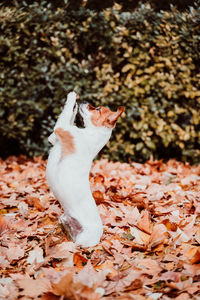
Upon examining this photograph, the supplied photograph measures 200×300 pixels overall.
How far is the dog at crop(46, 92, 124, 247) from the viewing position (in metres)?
1.77

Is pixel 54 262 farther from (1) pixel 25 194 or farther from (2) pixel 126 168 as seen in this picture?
(2) pixel 126 168

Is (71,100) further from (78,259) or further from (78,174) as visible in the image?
(78,259)

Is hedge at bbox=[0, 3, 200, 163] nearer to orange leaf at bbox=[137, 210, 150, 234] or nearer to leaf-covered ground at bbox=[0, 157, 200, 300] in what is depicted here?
leaf-covered ground at bbox=[0, 157, 200, 300]

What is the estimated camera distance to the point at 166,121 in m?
4.16

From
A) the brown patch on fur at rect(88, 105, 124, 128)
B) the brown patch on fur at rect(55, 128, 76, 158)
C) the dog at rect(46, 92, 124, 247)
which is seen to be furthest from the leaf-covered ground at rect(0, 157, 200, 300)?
the brown patch on fur at rect(88, 105, 124, 128)

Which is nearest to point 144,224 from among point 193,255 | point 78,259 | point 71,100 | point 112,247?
point 112,247

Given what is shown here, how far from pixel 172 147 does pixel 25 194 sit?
8.10 ft

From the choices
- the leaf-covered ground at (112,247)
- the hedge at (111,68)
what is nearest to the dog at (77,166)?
the leaf-covered ground at (112,247)

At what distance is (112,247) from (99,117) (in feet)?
2.69

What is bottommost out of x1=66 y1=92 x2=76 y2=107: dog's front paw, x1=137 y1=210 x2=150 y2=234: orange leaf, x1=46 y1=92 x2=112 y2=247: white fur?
x1=137 y1=210 x2=150 y2=234: orange leaf

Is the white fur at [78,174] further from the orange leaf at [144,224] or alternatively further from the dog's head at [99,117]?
the orange leaf at [144,224]

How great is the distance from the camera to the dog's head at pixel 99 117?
1819 millimetres

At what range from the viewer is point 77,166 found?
5.86 feet

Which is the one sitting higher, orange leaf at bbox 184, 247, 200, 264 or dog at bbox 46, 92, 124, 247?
dog at bbox 46, 92, 124, 247
